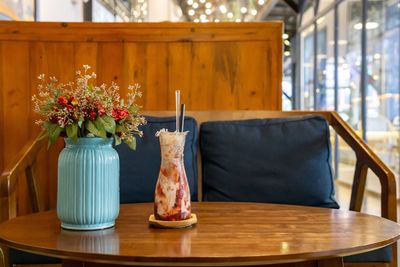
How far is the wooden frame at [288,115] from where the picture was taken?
70.5 inches

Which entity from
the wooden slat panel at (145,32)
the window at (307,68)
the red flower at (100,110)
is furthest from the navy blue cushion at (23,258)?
the window at (307,68)

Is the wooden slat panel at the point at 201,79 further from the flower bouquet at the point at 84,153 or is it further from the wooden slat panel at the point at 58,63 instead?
the flower bouquet at the point at 84,153

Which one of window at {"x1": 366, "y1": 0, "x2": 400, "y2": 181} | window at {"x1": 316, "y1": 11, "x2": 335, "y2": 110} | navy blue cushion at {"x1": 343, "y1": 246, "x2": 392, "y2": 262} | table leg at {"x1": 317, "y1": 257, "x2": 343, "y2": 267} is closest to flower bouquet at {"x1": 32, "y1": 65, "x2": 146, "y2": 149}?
table leg at {"x1": 317, "y1": 257, "x2": 343, "y2": 267}

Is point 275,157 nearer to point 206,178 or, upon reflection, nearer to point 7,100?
point 206,178

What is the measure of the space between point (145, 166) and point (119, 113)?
0.93m

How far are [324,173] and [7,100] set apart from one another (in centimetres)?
175

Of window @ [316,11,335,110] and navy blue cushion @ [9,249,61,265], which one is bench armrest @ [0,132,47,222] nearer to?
navy blue cushion @ [9,249,61,265]

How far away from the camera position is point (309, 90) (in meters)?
9.80

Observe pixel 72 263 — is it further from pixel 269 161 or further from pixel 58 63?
pixel 58 63

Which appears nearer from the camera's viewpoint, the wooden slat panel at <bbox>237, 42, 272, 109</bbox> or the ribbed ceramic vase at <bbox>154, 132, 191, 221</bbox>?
the ribbed ceramic vase at <bbox>154, 132, 191, 221</bbox>

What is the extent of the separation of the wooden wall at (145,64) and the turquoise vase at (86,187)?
1477mm

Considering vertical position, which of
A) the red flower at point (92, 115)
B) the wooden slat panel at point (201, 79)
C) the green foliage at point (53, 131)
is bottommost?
the green foliage at point (53, 131)

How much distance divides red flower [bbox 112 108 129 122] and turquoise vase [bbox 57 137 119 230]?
72mm

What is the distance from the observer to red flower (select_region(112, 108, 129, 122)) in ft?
4.49
